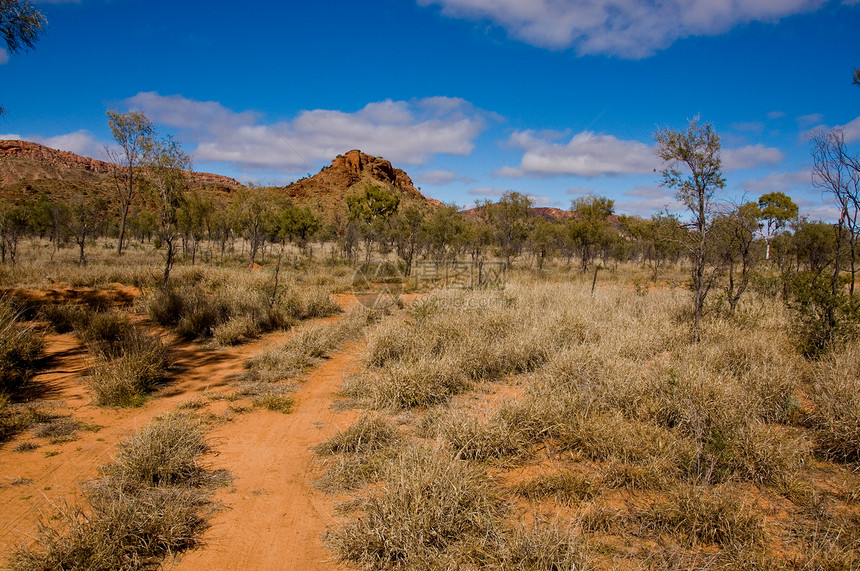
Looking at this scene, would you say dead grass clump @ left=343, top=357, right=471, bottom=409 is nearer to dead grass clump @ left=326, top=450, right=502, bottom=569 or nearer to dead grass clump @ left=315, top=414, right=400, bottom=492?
dead grass clump @ left=315, top=414, right=400, bottom=492

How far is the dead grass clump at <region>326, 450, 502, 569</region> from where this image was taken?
282 cm

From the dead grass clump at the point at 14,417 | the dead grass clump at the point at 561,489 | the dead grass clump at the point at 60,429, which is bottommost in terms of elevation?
the dead grass clump at the point at 60,429

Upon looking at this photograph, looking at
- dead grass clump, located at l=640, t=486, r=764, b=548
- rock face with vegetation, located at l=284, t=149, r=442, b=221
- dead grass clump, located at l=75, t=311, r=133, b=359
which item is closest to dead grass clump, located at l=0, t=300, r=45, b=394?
dead grass clump, located at l=75, t=311, r=133, b=359

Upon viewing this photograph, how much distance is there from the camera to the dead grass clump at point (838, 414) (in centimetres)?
414

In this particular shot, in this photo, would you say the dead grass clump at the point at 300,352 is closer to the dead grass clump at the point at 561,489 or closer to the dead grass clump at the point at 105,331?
the dead grass clump at the point at 105,331

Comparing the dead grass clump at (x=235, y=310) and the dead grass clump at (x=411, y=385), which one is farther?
the dead grass clump at (x=235, y=310)

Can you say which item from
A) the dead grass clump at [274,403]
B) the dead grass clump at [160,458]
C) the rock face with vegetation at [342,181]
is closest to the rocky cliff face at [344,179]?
the rock face with vegetation at [342,181]

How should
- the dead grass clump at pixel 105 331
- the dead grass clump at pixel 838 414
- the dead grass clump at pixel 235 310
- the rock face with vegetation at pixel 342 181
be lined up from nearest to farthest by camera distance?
the dead grass clump at pixel 838 414
the dead grass clump at pixel 105 331
the dead grass clump at pixel 235 310
the rock face with vegetation at pixel 342 181

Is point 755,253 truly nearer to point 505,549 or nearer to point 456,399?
point 456,399

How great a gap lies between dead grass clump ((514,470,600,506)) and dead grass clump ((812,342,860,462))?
8.82 ft

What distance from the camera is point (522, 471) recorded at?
403 cm

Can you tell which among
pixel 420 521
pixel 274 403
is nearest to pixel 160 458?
pixel 274 403

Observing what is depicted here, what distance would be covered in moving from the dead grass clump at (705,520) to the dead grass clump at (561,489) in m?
0.46

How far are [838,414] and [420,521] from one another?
476 centimetres
